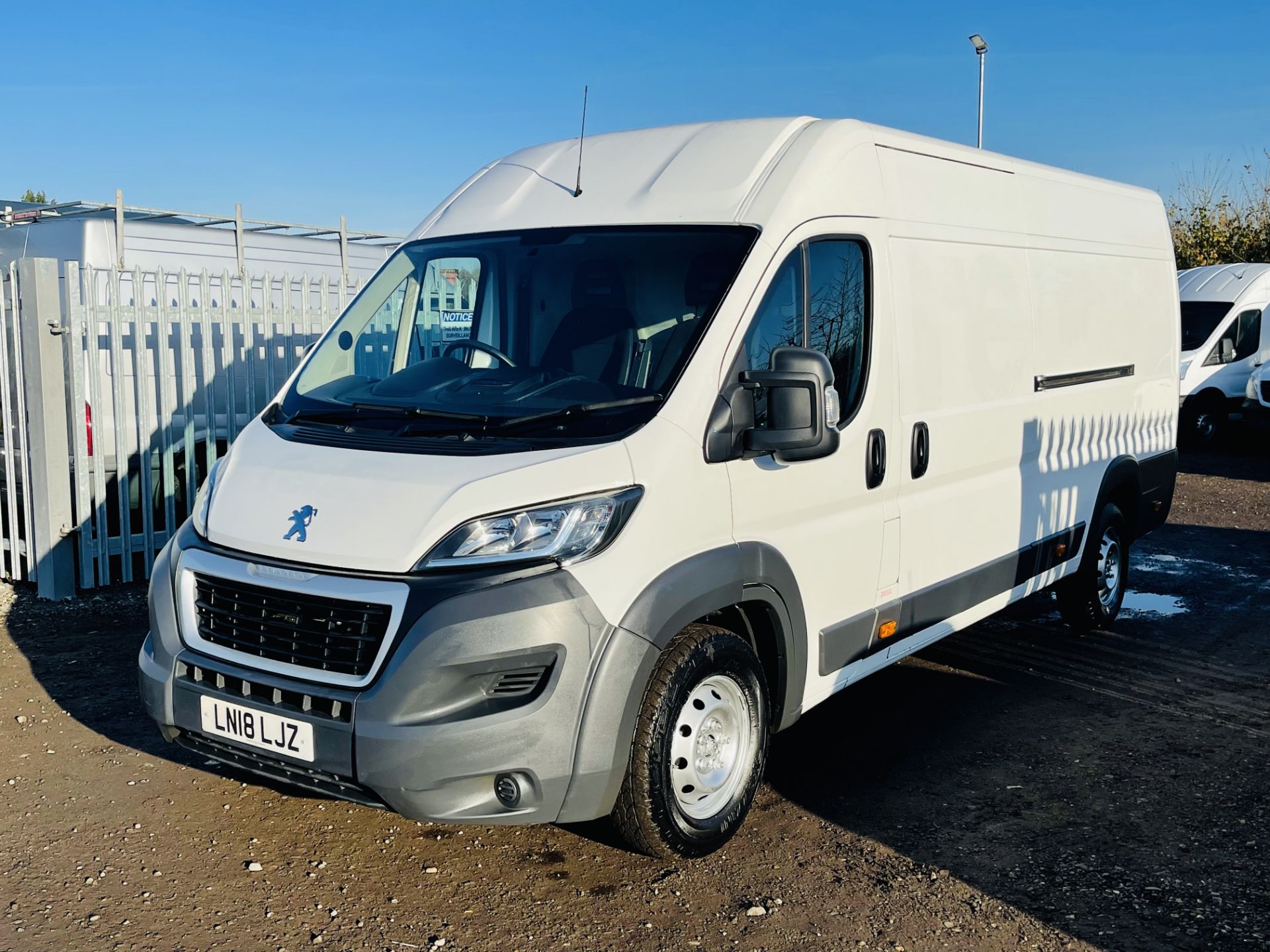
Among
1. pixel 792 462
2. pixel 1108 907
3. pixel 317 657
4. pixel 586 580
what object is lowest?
Result: pixel 1108 907

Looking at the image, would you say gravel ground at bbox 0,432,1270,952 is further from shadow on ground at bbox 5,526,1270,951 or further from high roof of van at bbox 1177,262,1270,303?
high roof of van at bbox 1177,262,1270,303

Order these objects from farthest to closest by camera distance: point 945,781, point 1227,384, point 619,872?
point 1227,384 < point 945,781 < point 619,872

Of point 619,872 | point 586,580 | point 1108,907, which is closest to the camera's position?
point 586,580

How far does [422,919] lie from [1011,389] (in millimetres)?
3527

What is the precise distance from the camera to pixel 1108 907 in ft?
12.2

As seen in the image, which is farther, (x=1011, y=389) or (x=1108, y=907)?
(x=1011, y=389)

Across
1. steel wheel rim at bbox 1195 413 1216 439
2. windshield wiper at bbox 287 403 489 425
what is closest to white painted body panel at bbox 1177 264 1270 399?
steel wheel rim at bbox 1195 413 1216 439

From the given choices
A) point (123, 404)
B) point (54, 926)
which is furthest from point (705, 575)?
point (123, 404)

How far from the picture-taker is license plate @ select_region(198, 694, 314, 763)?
353 centimetres

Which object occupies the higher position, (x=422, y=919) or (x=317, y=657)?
(x=317, y=657)

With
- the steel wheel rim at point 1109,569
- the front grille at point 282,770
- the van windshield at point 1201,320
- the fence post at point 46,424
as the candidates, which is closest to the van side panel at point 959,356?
the steel wheel rim at point 1109,569

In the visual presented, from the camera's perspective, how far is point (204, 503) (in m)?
4.09

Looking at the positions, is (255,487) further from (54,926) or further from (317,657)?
(54,926)

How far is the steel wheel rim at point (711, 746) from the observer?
3918 mm
